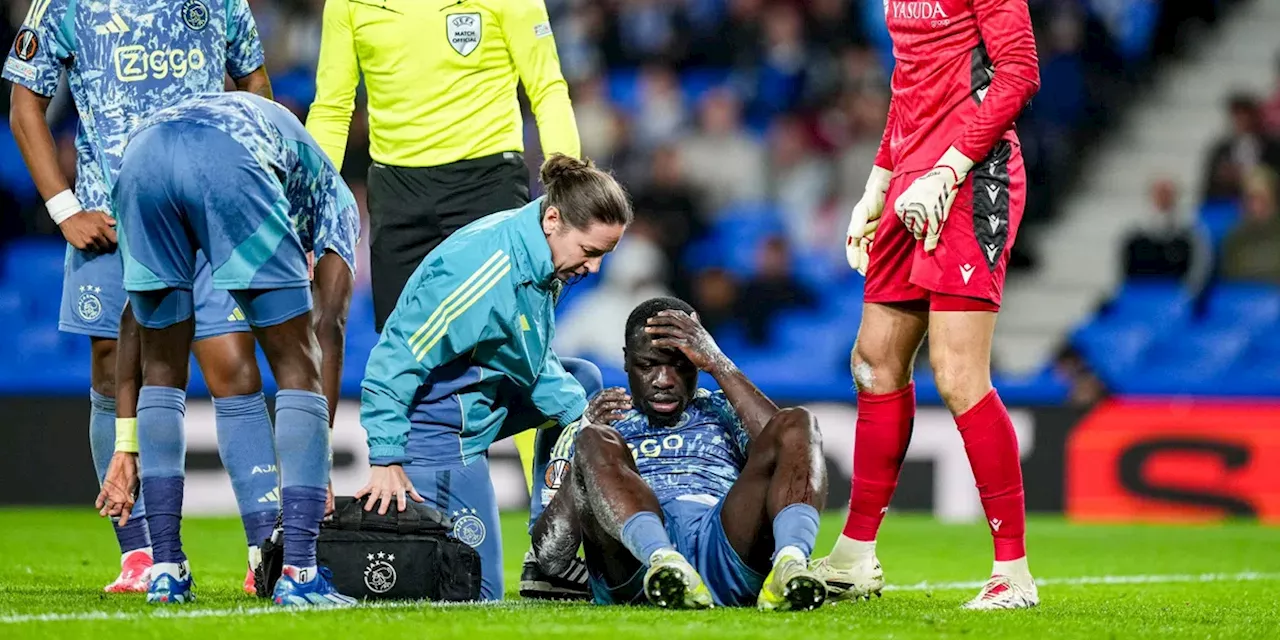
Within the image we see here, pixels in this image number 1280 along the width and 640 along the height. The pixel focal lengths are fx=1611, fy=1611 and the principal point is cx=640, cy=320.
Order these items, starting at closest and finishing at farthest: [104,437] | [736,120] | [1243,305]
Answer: [104,437]
[1243,305]
[736,120]

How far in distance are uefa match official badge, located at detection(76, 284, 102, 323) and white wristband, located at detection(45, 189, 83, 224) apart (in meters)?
0.26

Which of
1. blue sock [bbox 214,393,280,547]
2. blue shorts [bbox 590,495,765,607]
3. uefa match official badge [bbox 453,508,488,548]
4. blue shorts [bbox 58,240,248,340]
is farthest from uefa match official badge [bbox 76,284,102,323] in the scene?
blue shorts [bbox 590,495,765,607]

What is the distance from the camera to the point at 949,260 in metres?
4.83

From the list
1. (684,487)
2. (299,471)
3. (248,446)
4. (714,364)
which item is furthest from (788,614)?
(248,446)

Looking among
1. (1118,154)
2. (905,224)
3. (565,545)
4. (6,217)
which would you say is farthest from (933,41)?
(1118,154)

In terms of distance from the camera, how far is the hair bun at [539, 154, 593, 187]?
482 centimetres

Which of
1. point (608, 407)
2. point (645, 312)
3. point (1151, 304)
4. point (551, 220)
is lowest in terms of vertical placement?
point (1151, 304)

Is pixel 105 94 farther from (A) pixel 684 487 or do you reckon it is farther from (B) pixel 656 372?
(A) pixel 684 487

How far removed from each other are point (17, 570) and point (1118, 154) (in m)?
11.4

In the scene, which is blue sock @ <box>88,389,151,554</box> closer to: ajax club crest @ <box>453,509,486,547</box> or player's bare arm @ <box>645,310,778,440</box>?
ajax club crest @ <box>453,509,486,547</box>

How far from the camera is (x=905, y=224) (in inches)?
Result: 191

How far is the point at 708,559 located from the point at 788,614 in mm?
376

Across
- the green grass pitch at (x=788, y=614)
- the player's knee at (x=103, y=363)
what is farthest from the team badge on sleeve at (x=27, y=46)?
the green grass pitch at (x=788, y=614)

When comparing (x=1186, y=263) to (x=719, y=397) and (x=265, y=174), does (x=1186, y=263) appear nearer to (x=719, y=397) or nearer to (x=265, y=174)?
(x=719, y=397)
